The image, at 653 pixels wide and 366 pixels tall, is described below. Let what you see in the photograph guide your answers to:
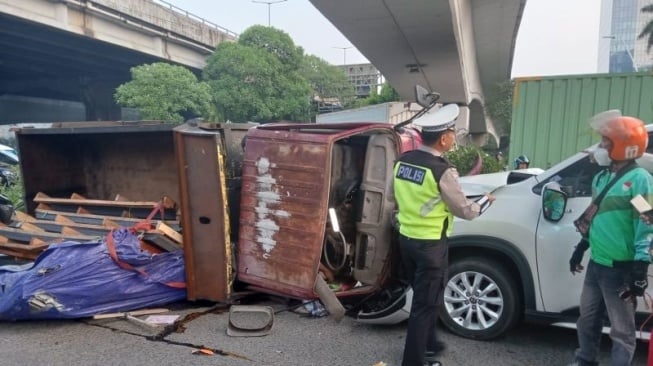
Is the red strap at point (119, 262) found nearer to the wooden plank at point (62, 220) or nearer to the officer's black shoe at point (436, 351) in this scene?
the wooden plank at point (62, 220)

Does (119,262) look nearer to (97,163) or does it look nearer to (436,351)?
(97,163)

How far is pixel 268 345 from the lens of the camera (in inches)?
156

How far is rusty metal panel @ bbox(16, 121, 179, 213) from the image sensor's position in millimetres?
6113

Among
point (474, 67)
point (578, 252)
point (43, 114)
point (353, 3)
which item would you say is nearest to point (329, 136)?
point (578, 252)

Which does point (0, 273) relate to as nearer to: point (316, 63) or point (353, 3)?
point (353, 3)

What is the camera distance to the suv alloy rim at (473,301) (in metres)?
3.91

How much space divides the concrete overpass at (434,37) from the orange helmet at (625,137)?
1193 cm

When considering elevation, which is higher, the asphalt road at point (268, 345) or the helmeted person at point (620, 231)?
the helmeted person at point (620, 231)

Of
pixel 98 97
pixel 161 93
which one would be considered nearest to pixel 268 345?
pixel 161 93

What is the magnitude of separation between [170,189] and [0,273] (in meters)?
2.13

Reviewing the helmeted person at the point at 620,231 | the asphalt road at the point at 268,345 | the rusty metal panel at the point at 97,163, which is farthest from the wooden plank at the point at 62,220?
the helmeted person at the point at 620,231

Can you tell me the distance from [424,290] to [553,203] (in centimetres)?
118

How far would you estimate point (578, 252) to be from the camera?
3178 mm

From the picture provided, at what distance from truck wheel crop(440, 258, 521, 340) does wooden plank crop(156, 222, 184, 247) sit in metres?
2.54
